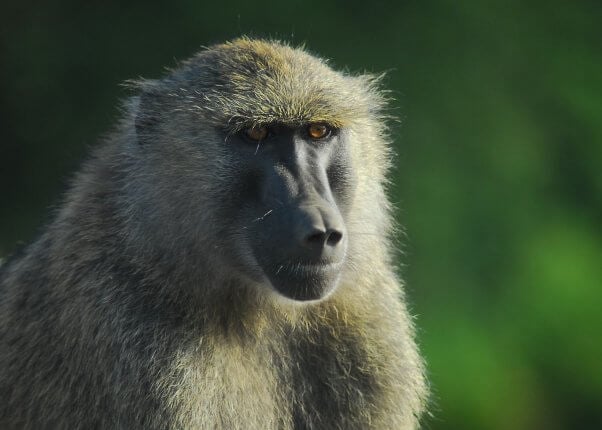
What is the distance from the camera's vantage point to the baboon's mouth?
4590mm

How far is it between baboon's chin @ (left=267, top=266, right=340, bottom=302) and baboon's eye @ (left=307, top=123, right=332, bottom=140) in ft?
2.26

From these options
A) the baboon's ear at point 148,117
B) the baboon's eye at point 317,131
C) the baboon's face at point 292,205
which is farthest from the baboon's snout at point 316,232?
the baboon's ear at point 148,117

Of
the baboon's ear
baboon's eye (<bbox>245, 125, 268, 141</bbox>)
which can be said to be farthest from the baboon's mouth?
the baboon's ear

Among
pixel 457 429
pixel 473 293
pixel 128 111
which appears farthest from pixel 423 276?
pixel 128 111

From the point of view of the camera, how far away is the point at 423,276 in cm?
913

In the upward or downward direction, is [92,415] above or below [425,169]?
below

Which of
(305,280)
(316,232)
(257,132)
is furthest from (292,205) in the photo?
(257,132)

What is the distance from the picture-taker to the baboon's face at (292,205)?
14.8 ft

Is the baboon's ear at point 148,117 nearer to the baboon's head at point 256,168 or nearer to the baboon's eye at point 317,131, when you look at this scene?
the baboon's head at point 256,168

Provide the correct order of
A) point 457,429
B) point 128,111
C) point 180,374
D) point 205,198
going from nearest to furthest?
1. point 180,374
2. point 205,198
3. point 128,111
4. point 457,429

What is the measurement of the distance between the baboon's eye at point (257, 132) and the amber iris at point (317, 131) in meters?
0.21

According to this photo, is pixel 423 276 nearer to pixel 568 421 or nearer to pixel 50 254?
pixel 568 421

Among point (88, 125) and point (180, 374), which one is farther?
point (88, 125)

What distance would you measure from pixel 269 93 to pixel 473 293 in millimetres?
4545
